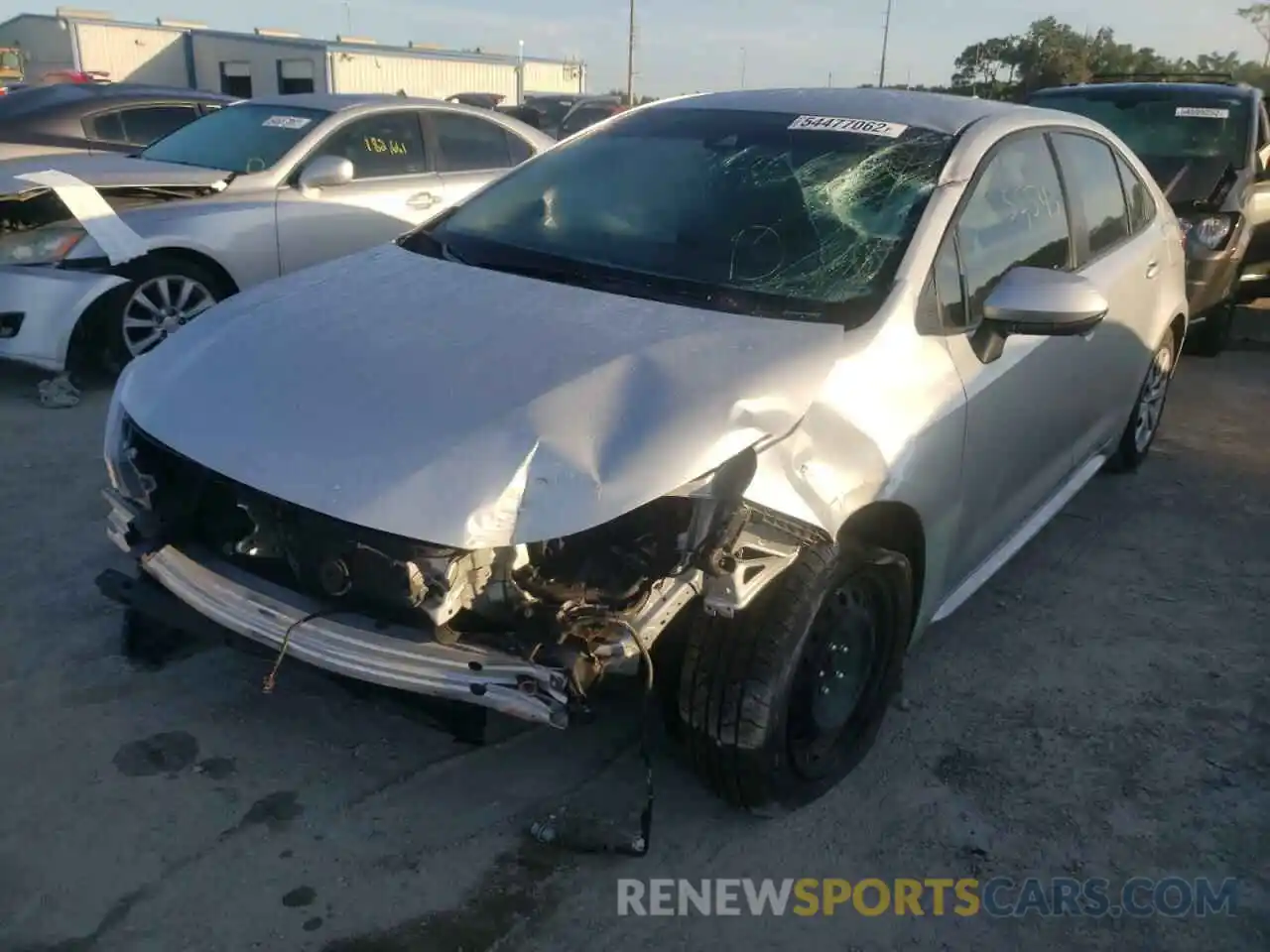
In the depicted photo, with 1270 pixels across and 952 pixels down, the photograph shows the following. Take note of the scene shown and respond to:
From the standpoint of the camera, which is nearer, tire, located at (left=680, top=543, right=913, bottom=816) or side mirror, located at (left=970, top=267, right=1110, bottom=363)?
tire, located at (left=680, top=543, right=913, bottom=816)

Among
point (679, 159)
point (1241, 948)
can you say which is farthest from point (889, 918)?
point (679, 159)

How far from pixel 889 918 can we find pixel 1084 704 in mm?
1229

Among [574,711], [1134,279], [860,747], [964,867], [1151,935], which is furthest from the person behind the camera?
[1134,279]

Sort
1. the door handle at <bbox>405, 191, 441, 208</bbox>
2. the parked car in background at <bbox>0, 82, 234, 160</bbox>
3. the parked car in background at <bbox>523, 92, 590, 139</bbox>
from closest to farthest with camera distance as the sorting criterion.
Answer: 1. the door handle at <bbox>405, 191, 441, 208</bbox>
2. the parked car in background at <bbox>0, 82, 234, 160</bbox>
3. the parked car in background at <bbox>523, 92, 590, 139</bbox>

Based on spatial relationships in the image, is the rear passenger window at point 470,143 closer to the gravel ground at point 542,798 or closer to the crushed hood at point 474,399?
the gravel ground at point 542,798

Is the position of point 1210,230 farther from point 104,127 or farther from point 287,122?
point 104,127

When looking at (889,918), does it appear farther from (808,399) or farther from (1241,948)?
(808,399)

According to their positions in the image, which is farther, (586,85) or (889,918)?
(586,85)

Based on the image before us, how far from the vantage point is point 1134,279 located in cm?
430

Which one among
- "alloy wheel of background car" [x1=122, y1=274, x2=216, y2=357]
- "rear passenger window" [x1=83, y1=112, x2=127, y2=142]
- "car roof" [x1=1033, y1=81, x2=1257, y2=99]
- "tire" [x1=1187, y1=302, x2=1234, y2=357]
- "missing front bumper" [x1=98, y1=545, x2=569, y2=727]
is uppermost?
"car roof" [x1=1033, y1=81, x2=1257, y2=99]

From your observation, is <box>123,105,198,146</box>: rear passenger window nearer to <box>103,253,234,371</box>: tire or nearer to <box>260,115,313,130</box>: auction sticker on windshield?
<box>260,115,313,130</box>: auction sticker on windshield

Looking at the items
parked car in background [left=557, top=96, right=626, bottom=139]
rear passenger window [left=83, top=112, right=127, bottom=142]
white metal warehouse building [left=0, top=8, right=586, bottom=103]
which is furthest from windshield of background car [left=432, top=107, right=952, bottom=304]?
white metal warehouse building [left=0, top=8, right=586, bottom=103]

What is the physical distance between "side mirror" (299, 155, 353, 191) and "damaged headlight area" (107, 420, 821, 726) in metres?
4.23

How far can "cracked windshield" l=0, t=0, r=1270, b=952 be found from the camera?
235cm
